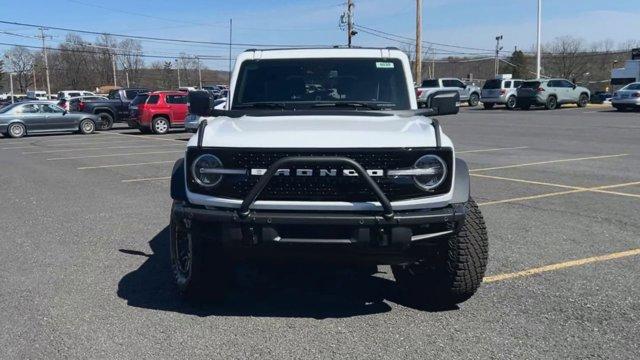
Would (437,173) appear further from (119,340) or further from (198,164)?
(119,340)

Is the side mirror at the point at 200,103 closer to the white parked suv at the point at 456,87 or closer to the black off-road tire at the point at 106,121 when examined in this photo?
the black off-road tire at the point at 106,121

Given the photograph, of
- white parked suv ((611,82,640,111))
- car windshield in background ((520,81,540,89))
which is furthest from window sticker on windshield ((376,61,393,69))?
car windshield in background ((520,81,540,89))

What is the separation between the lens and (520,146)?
1623cm

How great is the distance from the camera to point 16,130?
2486 centimetres

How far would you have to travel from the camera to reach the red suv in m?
24.5

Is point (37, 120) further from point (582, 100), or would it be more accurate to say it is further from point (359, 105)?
point (582, 100)

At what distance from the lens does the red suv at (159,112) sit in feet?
80.5

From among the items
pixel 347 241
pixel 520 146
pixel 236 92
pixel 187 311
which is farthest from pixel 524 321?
pixel 520 146

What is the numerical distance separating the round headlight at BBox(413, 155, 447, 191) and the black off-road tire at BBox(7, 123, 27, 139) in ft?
81.4

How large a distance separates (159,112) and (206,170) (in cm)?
2174

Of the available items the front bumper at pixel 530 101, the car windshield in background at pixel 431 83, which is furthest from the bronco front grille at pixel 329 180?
the car windshield in background at pixel 431 83

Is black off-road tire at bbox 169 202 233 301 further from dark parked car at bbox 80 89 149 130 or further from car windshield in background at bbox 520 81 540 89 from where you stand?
car windshield in background at bbox 520 81 540 89

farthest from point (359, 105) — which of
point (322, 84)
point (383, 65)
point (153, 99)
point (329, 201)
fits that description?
point (153, 99)

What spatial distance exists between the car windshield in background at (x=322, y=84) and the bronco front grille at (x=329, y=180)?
1.27 meters
